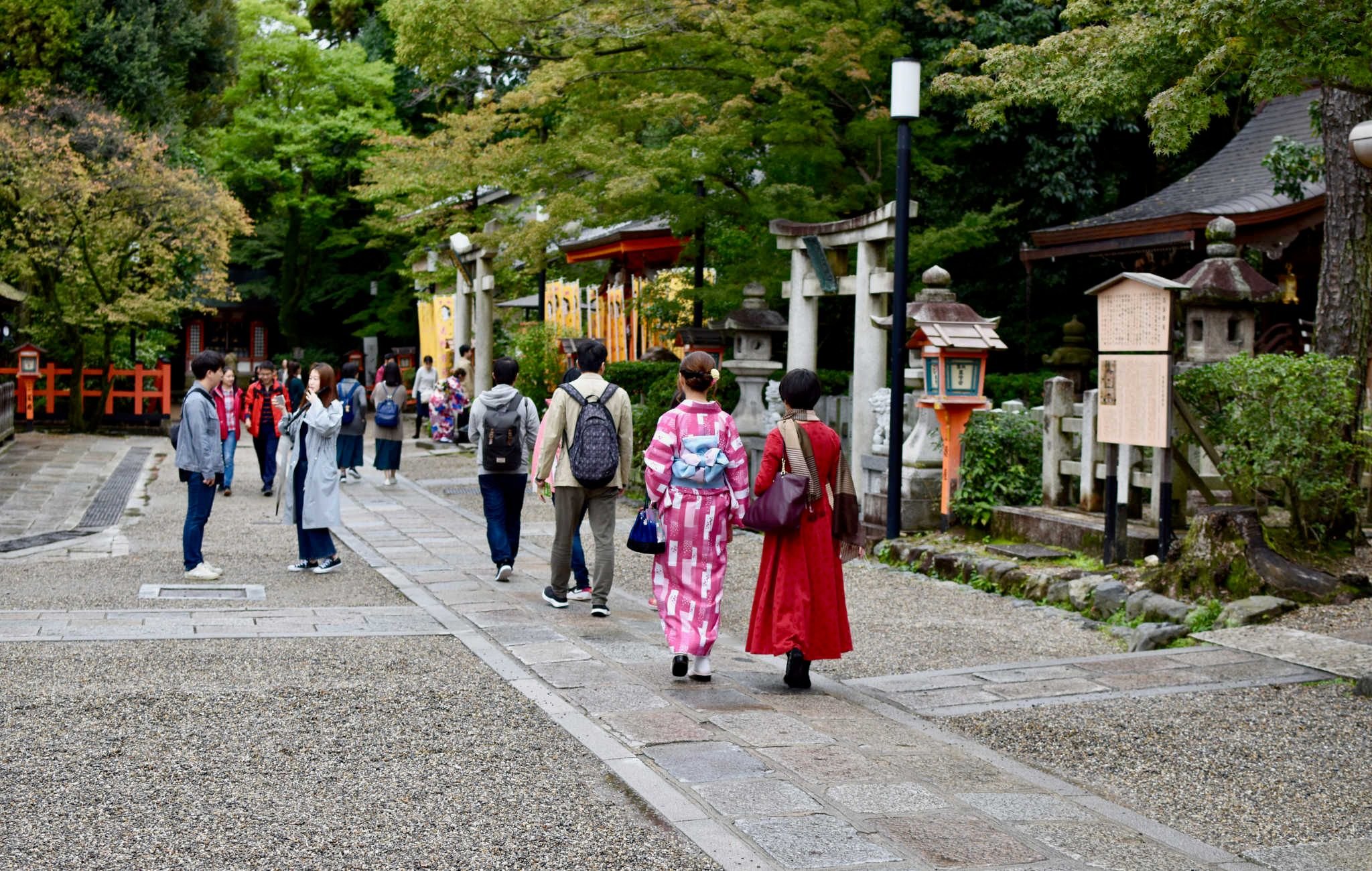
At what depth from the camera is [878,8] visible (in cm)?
1492

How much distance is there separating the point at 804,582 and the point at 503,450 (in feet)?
12.3

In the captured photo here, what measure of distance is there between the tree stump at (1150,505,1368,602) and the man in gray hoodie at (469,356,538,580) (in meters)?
4.46

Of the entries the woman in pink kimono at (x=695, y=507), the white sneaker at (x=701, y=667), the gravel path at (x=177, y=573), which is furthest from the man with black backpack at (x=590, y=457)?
the white sneaker at (x=701, y=667)

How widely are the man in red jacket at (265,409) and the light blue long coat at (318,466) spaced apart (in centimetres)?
512

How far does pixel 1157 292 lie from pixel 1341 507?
74.3 inches

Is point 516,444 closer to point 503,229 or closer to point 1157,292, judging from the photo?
point 1157,292

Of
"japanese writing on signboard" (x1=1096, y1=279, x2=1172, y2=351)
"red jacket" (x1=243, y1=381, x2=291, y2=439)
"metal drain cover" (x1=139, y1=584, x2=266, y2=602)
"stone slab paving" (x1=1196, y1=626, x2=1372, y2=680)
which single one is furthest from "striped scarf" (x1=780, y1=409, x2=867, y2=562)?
"red jacket" (x1=243, y1=381, x2=291, y2=439)

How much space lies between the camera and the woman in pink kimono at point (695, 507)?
6875 mm

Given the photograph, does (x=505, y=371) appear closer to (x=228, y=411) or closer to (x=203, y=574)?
(x=203, y=574)

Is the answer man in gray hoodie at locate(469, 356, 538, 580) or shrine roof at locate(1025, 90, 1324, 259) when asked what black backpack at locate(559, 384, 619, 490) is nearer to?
man in gray hoodie at locate(469, 356, 538, 580)

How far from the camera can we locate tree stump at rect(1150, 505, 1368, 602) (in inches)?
328

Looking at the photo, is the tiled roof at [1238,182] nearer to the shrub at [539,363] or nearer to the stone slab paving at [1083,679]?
the shrub at [539,363]

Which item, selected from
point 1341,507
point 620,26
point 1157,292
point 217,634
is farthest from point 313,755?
point 620,26

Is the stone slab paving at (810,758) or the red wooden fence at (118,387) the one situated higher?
the red wooden fence at (118,387)
